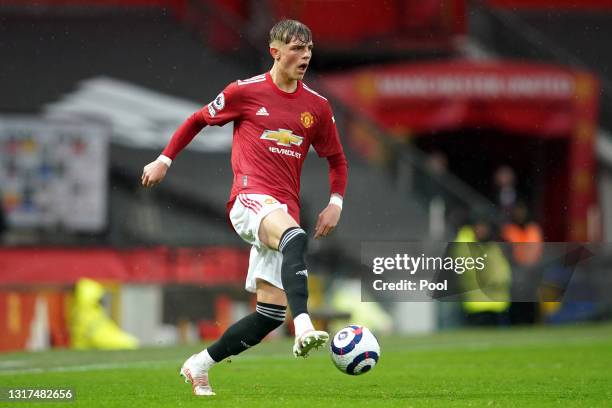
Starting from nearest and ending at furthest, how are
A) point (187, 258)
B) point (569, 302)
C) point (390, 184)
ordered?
1. point (187, 258)
2. point (569, 302)
3. point (390, 184)

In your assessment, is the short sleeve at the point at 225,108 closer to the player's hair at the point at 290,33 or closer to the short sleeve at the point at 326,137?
the player's hair at the point at 290,33

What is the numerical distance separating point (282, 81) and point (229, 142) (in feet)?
41.1

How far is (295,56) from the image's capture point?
24.3 ft

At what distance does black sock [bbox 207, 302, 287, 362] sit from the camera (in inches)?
290

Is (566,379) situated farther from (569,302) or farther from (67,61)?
(67,61)

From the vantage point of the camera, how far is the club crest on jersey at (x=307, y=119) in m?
7.55

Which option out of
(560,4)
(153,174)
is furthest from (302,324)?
(560,4)

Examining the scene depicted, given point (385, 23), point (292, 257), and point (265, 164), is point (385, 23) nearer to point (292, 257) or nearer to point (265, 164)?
point (265, 164)

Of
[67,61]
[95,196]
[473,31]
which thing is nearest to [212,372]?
[95,196]

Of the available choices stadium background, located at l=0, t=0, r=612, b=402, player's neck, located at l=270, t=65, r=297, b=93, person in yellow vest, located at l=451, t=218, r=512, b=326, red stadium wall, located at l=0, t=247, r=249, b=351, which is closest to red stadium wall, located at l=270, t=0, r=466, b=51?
stadium background, located at l=0, t=0, r=612, b=402

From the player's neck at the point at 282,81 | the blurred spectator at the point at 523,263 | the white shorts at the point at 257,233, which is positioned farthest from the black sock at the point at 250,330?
the blurred spectator at the point at 523,263

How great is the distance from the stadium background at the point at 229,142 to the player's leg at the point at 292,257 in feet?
22.6

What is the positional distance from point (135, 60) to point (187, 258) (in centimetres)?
628

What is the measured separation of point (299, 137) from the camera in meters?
7.54
